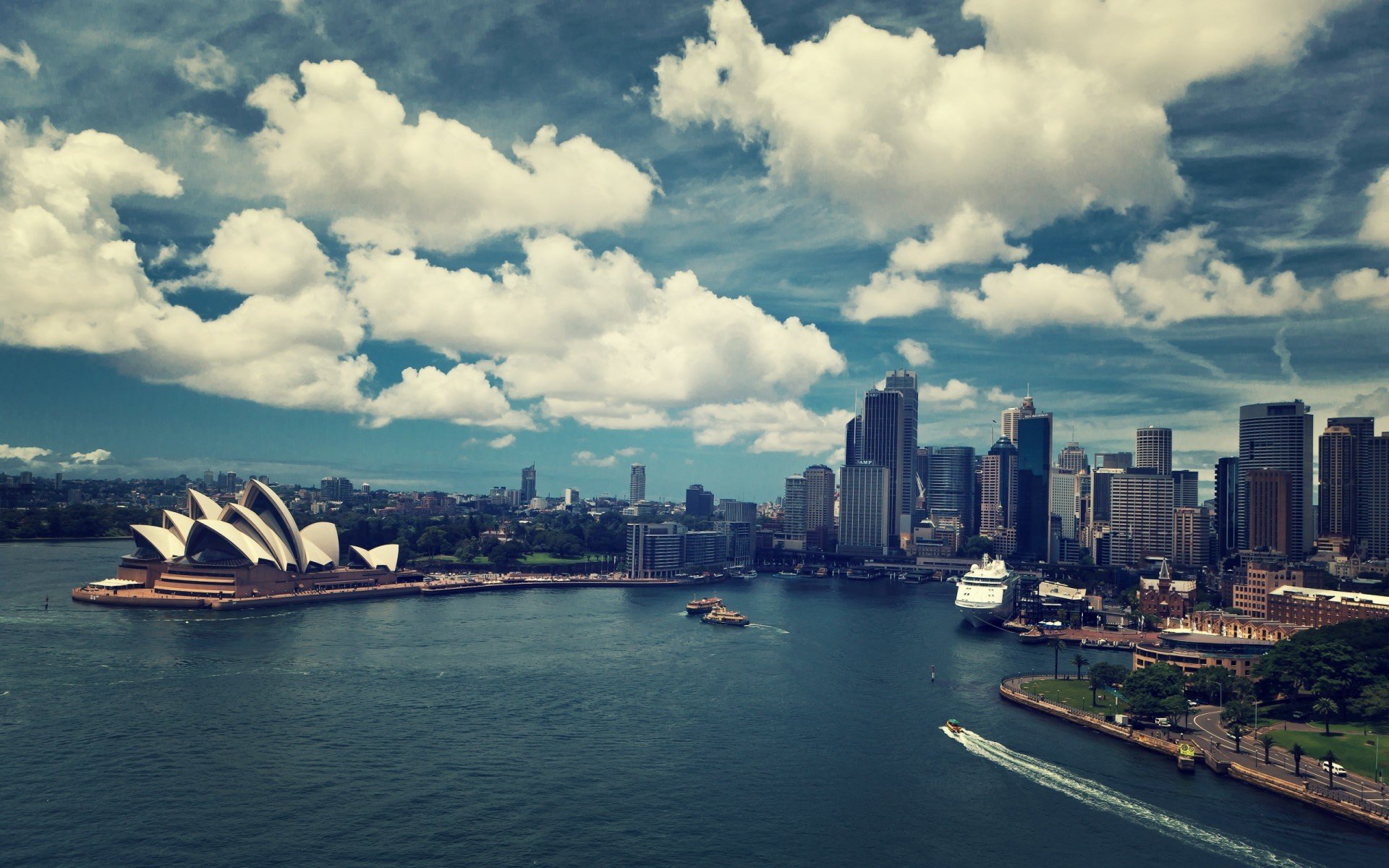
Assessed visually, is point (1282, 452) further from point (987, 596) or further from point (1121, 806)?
point (1121, 806)

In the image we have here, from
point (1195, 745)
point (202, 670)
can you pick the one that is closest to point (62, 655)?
point (202, 670)

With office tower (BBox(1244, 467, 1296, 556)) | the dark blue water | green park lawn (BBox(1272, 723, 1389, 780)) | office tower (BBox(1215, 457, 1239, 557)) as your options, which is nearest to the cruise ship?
the dark blue water

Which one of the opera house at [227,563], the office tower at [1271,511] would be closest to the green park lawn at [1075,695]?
the opera house at [227,563]

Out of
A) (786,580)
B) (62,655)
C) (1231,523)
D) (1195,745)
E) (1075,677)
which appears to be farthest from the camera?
(1231,523)

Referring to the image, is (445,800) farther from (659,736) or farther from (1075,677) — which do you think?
(1075,677)

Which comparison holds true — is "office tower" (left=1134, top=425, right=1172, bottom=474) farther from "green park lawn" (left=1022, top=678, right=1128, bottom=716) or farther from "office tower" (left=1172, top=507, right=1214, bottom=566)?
"green park lawn" (left=1022, top=678, right=1128, bottom=716)
